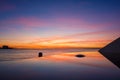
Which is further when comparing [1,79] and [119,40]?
[119,40]

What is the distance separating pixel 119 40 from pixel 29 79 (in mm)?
99436

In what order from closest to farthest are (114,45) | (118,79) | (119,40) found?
(118,79), (119,40), (114,45)

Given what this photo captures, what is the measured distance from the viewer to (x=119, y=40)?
342ft

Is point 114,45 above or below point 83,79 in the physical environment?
above

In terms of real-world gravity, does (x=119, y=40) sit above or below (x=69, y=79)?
above

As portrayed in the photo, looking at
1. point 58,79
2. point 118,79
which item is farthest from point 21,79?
point 118,79

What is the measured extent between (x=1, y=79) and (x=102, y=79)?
37.0 ft

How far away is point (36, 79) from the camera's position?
1631 cm

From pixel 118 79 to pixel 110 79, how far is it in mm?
832

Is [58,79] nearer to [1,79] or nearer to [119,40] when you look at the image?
[1,79]

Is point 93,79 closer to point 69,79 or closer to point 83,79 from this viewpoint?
point 83,79

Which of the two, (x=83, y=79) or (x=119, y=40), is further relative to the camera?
(x=119, y=40)

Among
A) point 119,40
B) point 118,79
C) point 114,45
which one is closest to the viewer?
point 118,79

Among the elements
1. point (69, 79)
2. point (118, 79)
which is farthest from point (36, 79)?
point (118, 79)
